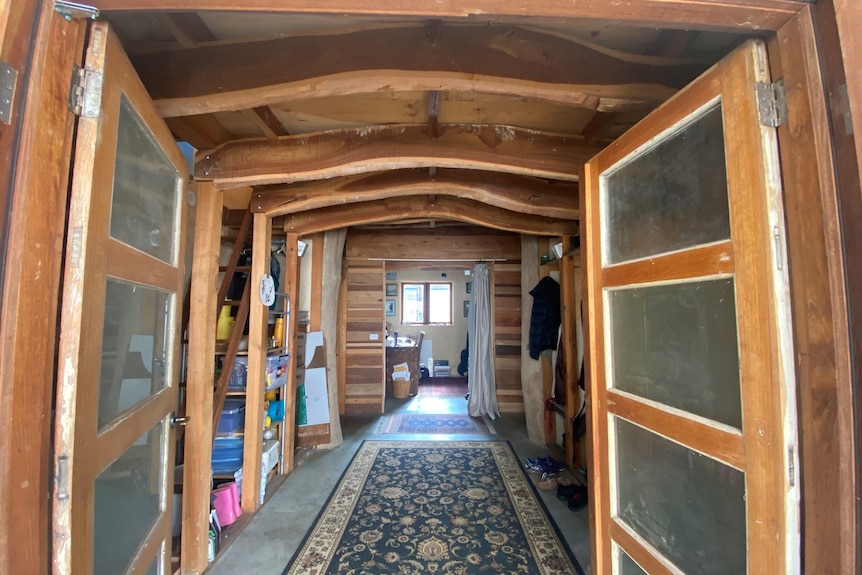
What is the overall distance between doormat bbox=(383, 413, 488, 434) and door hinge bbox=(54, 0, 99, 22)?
13.3 feet

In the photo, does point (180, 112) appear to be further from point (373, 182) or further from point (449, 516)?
point (449, 516)

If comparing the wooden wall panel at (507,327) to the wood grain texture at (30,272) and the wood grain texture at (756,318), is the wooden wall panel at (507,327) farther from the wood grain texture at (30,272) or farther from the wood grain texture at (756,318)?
the wood grain texture at (30,272)

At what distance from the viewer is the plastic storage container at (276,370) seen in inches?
109

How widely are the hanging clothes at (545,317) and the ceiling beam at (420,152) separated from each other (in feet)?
6.89

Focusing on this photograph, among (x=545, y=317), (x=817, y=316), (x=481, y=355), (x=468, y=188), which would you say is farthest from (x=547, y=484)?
(x=817, y=316)

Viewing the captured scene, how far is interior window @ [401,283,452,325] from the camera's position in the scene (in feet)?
26.5

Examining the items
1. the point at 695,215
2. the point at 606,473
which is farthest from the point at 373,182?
the point at 606,473

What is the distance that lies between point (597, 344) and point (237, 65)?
1.66 metres

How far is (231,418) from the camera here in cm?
252

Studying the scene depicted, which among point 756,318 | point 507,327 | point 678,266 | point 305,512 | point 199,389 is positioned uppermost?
point 678,266

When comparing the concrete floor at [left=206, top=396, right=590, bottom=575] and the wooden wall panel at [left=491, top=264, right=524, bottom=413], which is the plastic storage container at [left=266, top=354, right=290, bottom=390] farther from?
the wooden wall panel at [left=491, top=264, right=524, bottom=413]

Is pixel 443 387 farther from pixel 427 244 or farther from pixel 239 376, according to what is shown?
pixel 239 376

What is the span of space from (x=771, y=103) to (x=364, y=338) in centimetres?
452

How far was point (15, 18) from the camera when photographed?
24.7 inches
